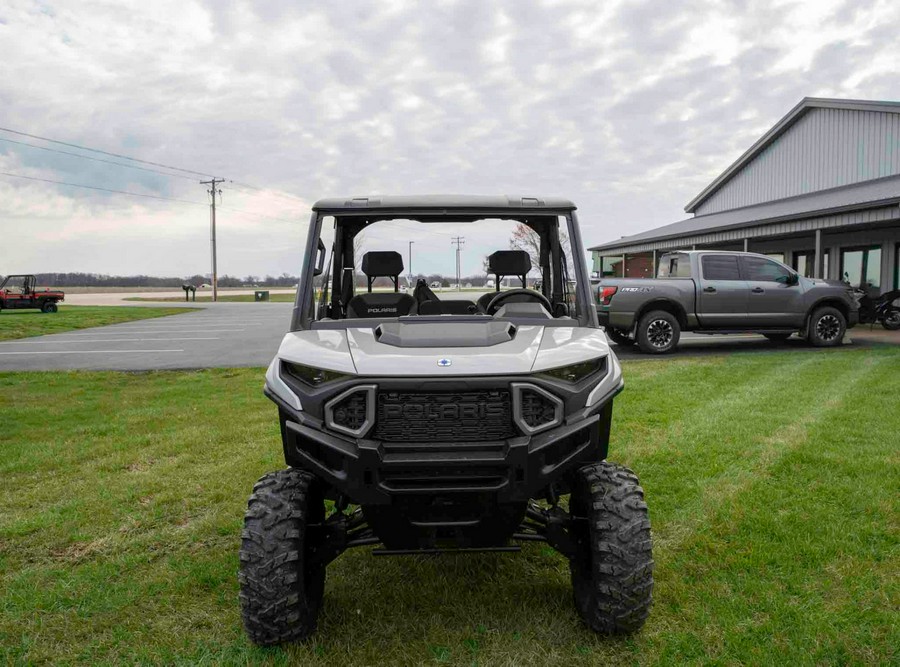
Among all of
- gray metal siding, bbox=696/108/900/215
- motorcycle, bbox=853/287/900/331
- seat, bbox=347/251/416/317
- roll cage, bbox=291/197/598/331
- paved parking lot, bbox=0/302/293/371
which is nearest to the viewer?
roll cage, bbox=291/197/598/331

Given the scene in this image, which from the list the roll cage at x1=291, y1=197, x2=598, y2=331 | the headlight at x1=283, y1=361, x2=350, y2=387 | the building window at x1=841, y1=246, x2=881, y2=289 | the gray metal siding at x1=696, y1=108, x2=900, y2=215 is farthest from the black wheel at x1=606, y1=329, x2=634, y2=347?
the gray metal siding at x1=696, y1=108, x2=900, y2=215

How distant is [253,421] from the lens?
24.6 feet

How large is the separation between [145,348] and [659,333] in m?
11.0

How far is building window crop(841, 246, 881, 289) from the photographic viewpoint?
19.9m

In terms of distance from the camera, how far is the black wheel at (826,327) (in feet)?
45.1

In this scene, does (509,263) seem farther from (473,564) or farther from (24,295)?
(24,295)

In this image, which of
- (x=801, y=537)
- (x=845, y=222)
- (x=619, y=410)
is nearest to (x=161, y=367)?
(x=619, y=410)

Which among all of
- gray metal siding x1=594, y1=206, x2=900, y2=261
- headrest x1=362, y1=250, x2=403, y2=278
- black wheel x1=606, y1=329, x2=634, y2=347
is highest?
gray metal siding x1=594, y1=206, x2=900, y2=261

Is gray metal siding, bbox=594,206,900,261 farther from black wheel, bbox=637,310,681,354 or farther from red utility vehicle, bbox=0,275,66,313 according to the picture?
red utility vehicle, bbox=0,275,66,313

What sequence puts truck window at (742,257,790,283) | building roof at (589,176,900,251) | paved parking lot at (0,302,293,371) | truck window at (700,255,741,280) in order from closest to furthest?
→ paved parking lot at (0,302,293,371), truck window at (700,255,741,280), truck window at (742,257,790,283), building roof at (589,176,900,251)

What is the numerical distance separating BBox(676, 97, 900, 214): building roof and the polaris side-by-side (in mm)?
24131

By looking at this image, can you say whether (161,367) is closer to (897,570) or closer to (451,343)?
(451,343)

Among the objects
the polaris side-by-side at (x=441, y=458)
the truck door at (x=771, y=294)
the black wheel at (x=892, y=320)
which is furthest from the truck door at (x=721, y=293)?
the polaris side-by-side at (x=441, y=458)

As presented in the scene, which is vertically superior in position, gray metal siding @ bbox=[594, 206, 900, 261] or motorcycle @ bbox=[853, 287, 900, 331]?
gray metal siding @ bbox=[594, 206, 900, 261]
